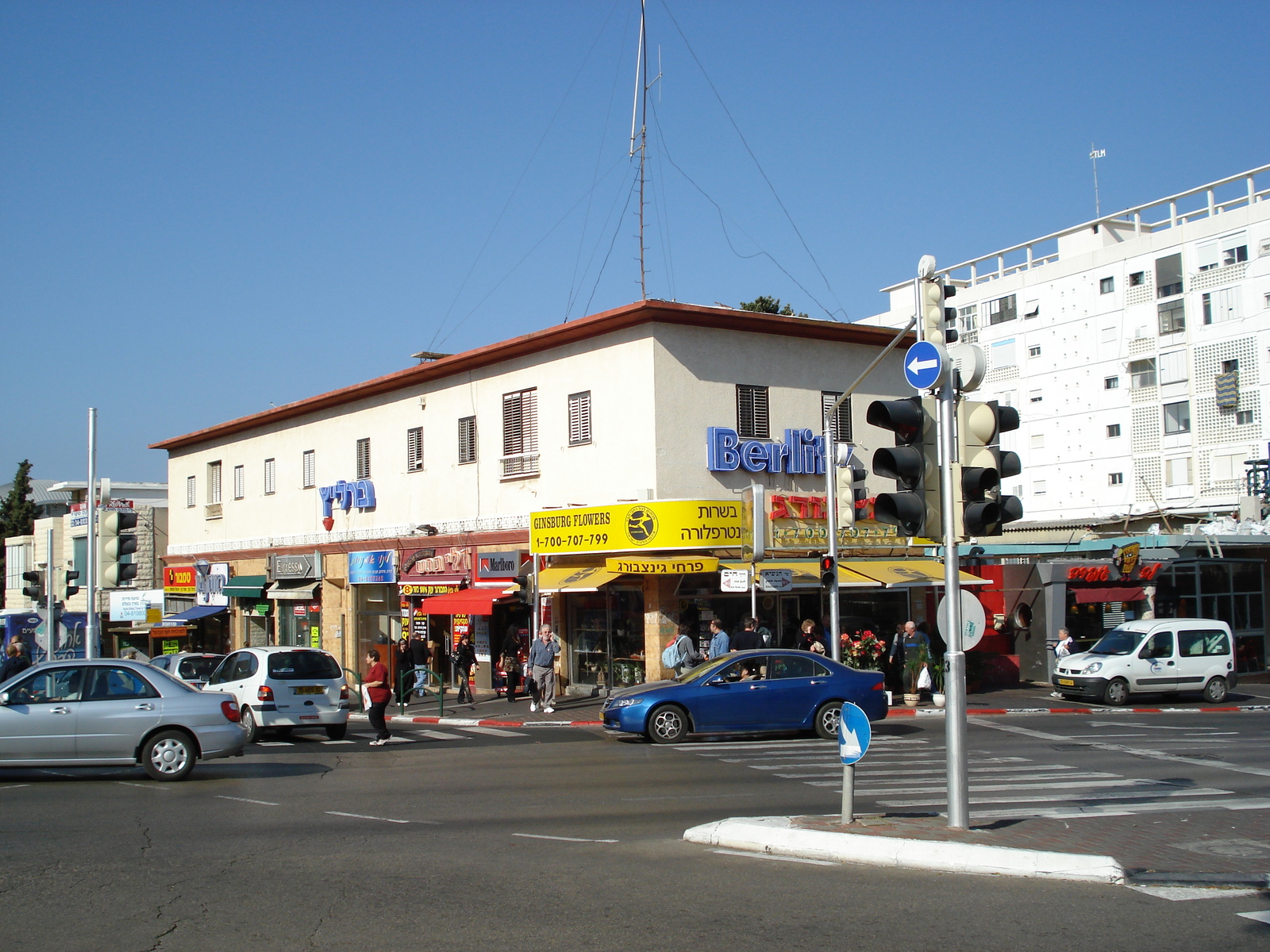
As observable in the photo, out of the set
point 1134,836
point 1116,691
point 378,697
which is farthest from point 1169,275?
point 1134,836

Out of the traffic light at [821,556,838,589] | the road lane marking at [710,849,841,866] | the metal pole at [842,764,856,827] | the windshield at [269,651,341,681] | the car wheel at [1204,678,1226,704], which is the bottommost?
the car wheel at [1204,678,1226,704]

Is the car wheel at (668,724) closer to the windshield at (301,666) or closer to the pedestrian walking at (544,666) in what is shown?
the windshield at (301,666)

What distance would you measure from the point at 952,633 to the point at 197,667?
19010 millimetres

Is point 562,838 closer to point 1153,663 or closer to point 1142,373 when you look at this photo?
point 1153,663

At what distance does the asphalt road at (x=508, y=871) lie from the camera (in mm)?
7059

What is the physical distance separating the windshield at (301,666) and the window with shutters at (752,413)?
10933 millimetres

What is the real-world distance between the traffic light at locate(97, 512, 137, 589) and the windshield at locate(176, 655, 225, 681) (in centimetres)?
371

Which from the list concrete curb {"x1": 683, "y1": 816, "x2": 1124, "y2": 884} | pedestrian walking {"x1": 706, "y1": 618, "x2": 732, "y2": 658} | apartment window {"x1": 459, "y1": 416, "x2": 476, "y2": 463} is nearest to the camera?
concrete curb {"x1": 683, "y1": 816, "x2": 1124, "y2": 884}

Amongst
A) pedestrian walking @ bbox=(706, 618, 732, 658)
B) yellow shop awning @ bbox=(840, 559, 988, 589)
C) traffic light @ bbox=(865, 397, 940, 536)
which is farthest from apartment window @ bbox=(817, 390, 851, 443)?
traffic light @ bbox=(865, 397, 940, 536)

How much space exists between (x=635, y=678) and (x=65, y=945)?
752 inches

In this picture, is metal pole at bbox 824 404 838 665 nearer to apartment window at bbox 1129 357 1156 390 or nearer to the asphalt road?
the asphalt road

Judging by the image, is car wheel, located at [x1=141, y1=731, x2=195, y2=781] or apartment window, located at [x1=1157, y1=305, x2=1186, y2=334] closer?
car wheel, located at [x1=141, y1=731, x2=195, y2=781]

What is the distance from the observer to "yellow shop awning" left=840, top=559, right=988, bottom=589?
25188 mm

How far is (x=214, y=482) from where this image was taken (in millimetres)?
43219
